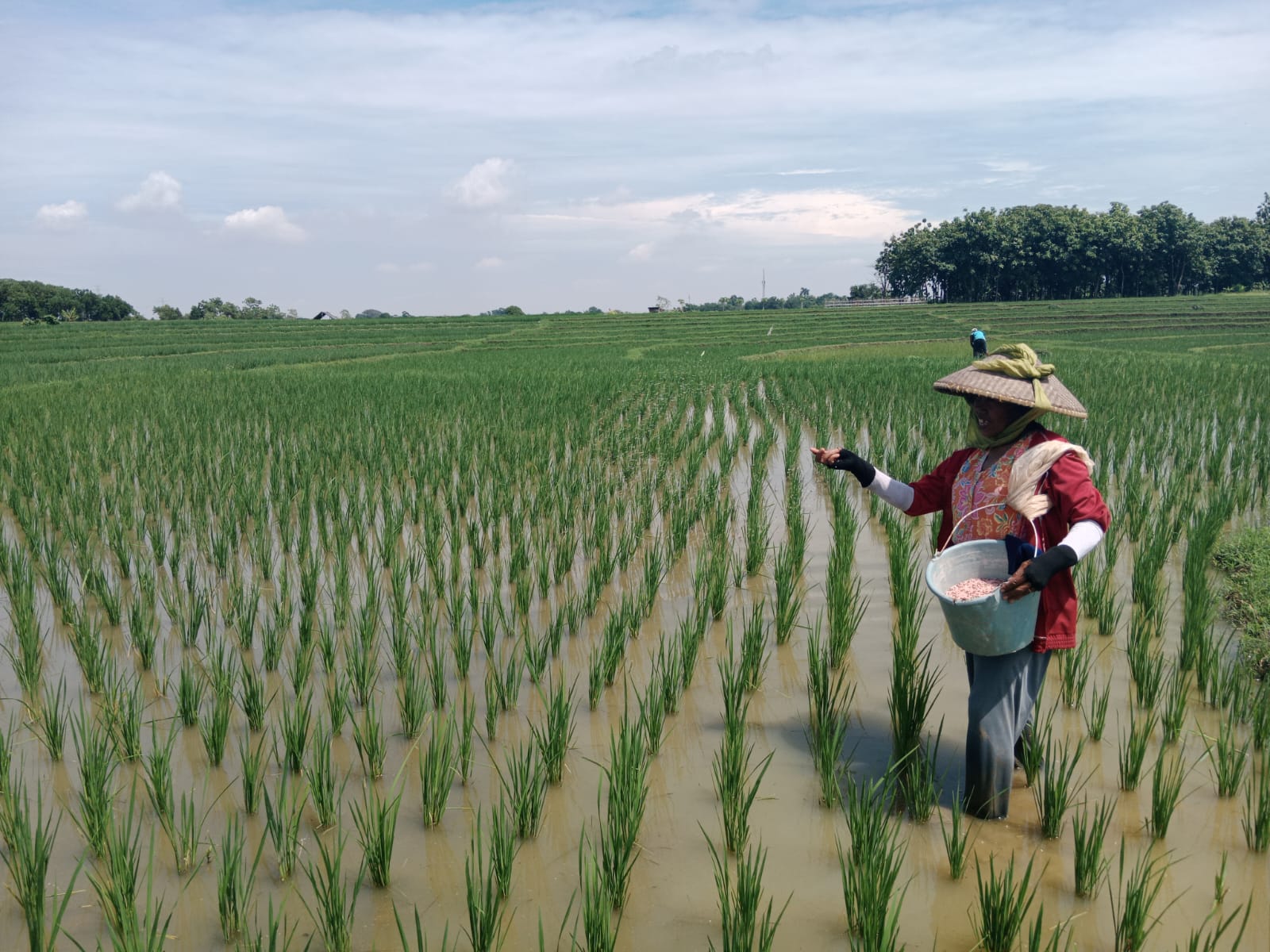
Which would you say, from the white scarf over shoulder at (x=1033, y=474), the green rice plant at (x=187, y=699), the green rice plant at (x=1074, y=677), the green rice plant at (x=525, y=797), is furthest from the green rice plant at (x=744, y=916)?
the green rice plant at (x=187, y=699)

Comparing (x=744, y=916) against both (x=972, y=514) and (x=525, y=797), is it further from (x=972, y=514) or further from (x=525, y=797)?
(x=972, y=514)

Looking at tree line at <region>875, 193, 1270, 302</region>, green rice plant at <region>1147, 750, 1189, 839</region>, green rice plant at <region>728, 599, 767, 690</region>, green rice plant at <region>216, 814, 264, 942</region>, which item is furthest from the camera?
tree line at <region>875, 193, 1270, 302</region>

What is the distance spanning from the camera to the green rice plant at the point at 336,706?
286cm

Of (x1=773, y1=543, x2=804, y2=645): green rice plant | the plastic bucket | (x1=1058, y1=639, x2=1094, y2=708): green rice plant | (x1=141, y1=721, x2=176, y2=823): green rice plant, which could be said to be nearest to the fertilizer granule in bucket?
the plastic bucket

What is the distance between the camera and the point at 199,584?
458 cm

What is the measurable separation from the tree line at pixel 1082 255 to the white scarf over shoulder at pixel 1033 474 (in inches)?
2009

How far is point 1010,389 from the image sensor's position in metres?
2.38

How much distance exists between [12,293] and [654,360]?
55.9m

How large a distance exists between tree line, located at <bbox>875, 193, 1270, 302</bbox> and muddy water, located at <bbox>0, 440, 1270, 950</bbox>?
50836 mm

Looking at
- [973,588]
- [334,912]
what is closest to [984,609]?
[973,588]

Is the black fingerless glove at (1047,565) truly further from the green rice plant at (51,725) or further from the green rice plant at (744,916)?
the green rice plant at (51,725)

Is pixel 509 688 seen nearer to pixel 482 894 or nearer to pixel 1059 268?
pixel 482 894

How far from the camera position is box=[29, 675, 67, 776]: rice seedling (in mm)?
2812

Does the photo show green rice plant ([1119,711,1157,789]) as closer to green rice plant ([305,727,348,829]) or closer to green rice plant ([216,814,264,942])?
green rice plant ([305,727,348,829])
